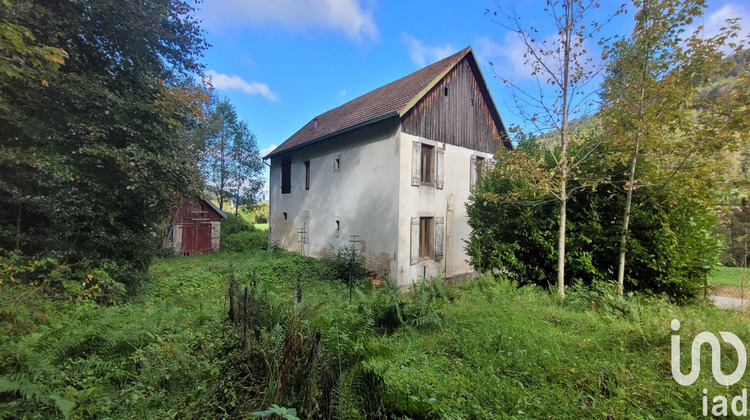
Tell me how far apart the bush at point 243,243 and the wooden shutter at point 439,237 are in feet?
40.5

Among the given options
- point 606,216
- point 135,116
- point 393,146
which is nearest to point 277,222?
point 393,146

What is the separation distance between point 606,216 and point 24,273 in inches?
428

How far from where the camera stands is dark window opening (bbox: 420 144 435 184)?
10516mm

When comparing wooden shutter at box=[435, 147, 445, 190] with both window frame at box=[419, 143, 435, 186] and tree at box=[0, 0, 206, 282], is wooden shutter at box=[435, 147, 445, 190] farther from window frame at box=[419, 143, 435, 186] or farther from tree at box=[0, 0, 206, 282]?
tree at box=[0, 0, 206, 282]

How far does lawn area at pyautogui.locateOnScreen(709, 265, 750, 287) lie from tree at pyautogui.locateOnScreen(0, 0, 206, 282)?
1050 centimetres

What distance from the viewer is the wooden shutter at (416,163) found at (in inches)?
390

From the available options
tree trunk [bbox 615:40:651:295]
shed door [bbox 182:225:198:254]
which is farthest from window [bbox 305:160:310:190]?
tree trunk [bbox 615:40:651:295]

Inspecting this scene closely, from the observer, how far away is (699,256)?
5.07 meters

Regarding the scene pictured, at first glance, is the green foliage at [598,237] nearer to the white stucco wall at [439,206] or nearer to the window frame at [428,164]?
the white stucco wall at [439,206]

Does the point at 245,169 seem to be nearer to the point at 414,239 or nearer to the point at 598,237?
the point at 414,239

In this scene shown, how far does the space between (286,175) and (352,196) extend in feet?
19.2

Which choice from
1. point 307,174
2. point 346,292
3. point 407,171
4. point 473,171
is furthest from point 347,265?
point 473,171

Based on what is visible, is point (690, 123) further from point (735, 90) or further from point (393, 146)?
point (393, 146)

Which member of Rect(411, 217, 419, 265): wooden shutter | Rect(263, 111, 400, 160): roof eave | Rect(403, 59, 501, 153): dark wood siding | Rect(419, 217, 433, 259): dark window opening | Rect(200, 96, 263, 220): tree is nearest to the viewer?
Rect(263, 111, 400, 160): roof eave
